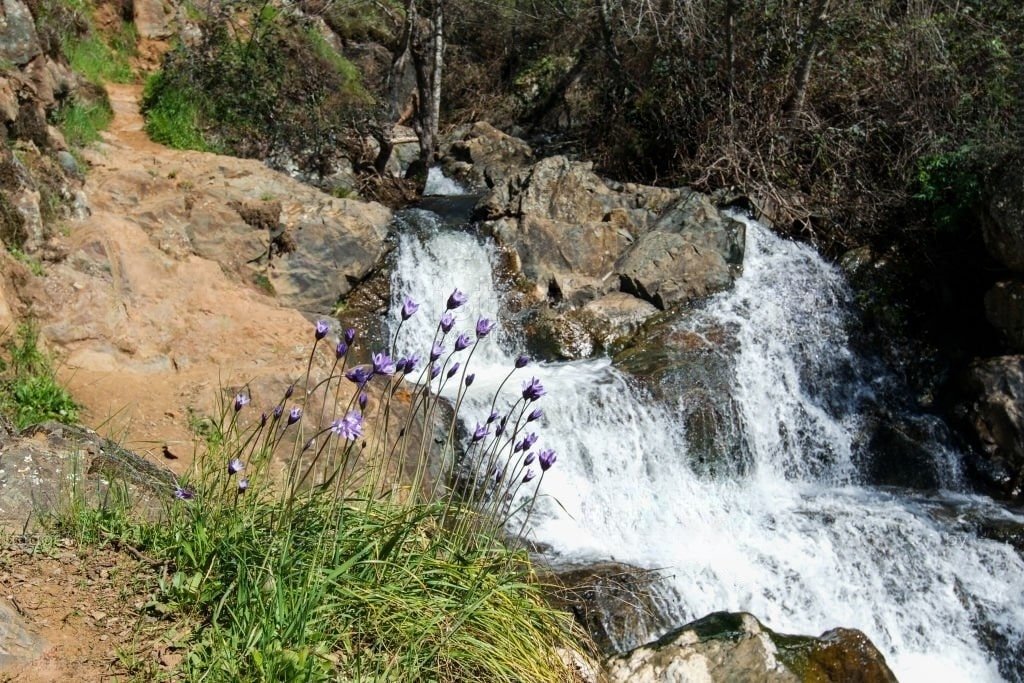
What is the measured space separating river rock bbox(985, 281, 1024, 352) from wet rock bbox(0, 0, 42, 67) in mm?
9607

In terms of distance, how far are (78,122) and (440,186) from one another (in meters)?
5.21

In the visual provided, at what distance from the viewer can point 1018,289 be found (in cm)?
913

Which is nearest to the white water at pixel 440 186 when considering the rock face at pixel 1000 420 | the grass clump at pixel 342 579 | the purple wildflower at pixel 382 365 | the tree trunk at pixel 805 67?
the tree trunk at pixel 805 67

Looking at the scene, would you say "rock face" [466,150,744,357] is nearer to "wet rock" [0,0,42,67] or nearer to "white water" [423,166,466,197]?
"white water" [423,166,466,197]

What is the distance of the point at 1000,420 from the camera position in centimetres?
880

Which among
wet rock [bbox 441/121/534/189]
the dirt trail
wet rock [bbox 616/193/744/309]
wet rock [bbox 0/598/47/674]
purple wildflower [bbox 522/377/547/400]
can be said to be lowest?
wet rock [bbox 0/598/47/674]

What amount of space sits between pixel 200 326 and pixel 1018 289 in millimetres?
7892

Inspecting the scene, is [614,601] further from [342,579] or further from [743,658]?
[342,579]

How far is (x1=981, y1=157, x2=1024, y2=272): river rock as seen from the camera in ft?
29.9

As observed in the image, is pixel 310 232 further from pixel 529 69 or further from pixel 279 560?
pixel 529 69

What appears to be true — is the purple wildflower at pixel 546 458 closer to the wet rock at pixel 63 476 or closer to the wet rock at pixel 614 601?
the wet rock at pixel 63 476

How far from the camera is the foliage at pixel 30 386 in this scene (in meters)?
5.22

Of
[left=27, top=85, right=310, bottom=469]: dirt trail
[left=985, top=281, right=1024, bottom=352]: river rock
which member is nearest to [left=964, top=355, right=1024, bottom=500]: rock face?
[left=985, top=281, right=1024, bottom=352]: river rock

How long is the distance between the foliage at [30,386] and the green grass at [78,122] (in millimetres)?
3672
